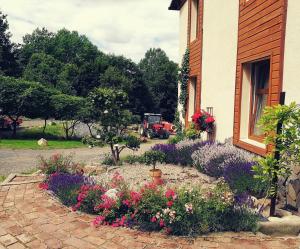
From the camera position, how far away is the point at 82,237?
4.31m

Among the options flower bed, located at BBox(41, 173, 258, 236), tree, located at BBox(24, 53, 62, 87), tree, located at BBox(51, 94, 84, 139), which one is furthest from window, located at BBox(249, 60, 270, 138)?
tree, located at BBox(24, 53, 62, 87)

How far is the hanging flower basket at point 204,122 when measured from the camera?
10145mm

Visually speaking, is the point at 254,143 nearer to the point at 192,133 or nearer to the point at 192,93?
the point at 192,133

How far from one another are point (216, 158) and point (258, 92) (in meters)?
2.10

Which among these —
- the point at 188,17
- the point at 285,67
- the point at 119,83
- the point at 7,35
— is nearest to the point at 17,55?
the point at 7,35

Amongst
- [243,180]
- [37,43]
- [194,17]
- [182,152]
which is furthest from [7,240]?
[37,43]

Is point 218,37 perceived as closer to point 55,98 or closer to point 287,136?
point 287,136

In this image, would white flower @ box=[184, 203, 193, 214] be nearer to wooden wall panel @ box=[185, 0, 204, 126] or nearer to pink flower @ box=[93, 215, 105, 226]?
pink flower @ box=[93, 215, 105, 226]

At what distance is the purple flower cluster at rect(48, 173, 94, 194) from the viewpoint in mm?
6001

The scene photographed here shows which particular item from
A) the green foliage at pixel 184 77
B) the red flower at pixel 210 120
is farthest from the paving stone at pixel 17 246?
the green foliage at pixel 184 77

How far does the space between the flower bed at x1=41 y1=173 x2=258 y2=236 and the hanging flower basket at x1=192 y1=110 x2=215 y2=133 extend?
5425mm

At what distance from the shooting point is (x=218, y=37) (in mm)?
9820

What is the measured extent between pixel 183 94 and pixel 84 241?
34.0 ft

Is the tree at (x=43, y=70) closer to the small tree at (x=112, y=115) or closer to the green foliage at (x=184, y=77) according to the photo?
the green foliage at (x=184, y=77)
